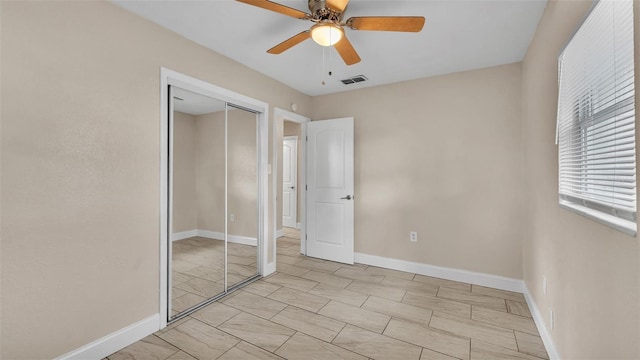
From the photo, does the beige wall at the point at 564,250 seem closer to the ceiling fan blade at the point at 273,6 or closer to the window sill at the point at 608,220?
the window sill at the point at 608,220

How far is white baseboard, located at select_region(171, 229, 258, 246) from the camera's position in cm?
248

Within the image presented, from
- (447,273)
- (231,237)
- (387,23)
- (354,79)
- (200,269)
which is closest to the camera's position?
(387,23)

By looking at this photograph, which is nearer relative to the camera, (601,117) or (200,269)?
(601,117)

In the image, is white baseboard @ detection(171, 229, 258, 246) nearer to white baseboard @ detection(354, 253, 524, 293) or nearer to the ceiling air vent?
white baseboard @ detection(354, 253, 524, 293)

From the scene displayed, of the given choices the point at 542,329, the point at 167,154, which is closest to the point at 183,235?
the point at 167,154

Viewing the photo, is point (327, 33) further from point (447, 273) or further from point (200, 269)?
point (447, 273)

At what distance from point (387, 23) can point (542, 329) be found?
2.54m

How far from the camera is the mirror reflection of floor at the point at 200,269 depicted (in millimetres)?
2471

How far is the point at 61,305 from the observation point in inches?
67.2

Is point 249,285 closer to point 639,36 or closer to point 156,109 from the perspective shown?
point 156,109

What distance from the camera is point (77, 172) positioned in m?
1.77

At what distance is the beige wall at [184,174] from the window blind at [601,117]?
278cm

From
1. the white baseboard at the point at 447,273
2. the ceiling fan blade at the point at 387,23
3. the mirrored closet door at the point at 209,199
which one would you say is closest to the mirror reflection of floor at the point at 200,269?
the mirrored closet door at the point at 209,199

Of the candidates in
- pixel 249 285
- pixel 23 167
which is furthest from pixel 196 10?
pixel 249 285
